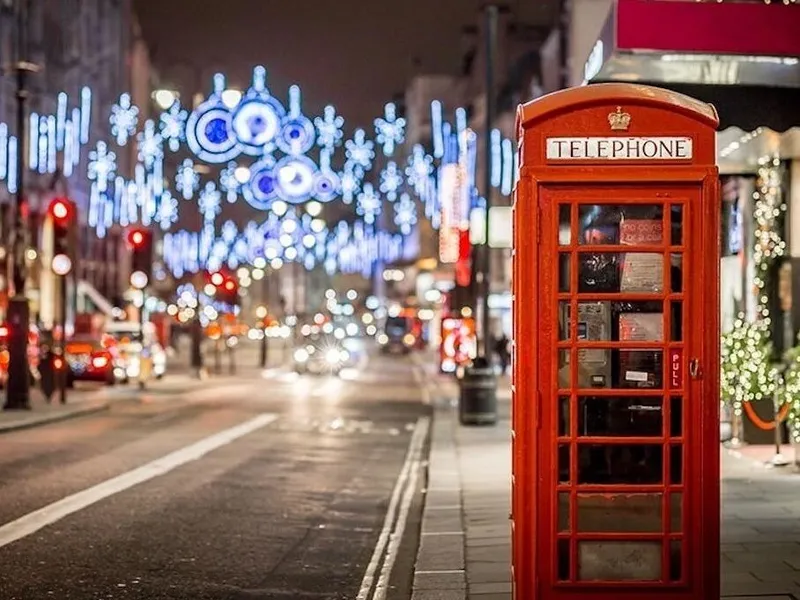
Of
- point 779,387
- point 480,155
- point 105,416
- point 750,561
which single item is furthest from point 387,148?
point 750,561

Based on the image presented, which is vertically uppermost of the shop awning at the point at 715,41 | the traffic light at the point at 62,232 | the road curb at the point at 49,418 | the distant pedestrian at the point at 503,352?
the shop awning at the point at 715,41

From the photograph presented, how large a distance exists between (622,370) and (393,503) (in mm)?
7528

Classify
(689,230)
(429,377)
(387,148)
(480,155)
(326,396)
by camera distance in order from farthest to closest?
(480,155) < (387,148) < (429,377) < (326,396) < (689,230)

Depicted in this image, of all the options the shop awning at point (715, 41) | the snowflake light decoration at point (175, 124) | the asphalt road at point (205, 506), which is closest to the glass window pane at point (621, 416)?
the asphalt road at point (205, 506)

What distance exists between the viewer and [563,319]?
7055 millimetres

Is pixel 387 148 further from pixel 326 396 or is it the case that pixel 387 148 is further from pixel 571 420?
pixel 571 420

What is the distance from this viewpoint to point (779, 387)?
1591cm

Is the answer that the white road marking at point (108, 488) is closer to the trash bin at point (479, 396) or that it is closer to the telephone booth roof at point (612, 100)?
the trash bin at point (479, 396)

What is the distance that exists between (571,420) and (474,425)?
660 inches

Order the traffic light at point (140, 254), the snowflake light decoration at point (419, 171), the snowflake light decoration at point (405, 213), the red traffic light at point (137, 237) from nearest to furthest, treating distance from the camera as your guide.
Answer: the red traffic light at point (137, 237), the traffic light at point (140, 254), the snowflake light decoration at point (419, 171), the snowflake light decoration at point (405, 213)

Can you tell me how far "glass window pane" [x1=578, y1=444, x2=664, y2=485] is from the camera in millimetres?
7023

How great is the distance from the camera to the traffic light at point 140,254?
38.6 metres

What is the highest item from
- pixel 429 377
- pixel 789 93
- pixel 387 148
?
pixel 387 148

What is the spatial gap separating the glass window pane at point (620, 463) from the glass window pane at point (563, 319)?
0.58 metres
